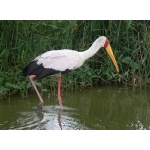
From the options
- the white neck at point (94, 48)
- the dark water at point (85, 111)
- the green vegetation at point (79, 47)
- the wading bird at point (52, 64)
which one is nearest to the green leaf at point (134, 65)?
the green vegetation at point (79, 47)

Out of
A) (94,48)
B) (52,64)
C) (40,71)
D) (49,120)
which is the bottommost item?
(49,120)

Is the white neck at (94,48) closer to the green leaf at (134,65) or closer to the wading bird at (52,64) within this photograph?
the wading bird at (52,64)

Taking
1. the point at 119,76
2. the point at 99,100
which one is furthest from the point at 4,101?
the point at 119,76

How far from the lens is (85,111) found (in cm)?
751

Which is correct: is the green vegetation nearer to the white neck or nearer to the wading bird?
the wading bird

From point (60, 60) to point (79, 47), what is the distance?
6.18 feet

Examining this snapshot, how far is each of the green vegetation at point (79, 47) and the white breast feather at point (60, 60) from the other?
106cm

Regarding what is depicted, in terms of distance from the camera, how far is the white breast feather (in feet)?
23.9

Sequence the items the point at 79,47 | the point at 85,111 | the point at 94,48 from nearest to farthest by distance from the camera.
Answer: the point at 85,111, the point at 94,48, the point at 79,47

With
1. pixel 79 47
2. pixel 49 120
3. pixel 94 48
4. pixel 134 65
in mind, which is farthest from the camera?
pixel 79 47

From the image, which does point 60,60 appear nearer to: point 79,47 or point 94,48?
point 94,48

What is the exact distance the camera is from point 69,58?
24.2 ft

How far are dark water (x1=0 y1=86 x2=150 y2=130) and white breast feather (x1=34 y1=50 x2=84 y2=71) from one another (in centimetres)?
65

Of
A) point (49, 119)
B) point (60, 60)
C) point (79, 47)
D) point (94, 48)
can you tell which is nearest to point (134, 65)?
point (79, 47)
